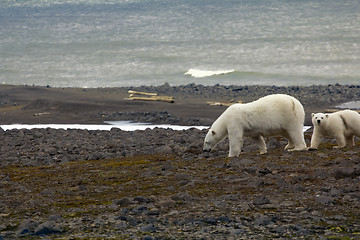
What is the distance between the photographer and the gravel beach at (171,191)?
713 centimetres

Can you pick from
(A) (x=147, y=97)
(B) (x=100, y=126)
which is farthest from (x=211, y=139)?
(A) (x=147, y=97)

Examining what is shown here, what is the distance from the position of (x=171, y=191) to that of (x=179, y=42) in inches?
2039

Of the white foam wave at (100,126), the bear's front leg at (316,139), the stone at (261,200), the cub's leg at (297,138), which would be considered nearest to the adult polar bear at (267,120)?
the cub's leg at (297,138)

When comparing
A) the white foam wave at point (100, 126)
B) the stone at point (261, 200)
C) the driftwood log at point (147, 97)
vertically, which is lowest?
the white foam wave at point (100, 126)

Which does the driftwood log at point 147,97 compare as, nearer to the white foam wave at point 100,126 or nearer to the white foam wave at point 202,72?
the white foam wave at point 100,126

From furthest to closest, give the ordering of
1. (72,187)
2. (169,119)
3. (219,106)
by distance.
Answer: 1. (219,106)
2. (169,119)
3. (72,187)

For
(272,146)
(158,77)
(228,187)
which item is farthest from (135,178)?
(158,77)

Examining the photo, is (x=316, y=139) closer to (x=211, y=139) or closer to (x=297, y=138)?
(x=297, y=138)

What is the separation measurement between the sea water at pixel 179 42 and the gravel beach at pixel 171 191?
30088 mm

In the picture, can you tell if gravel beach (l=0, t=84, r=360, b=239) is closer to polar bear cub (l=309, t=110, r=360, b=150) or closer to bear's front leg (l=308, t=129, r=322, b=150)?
polar bear cub (l=309, t=110, r=360, b=150)

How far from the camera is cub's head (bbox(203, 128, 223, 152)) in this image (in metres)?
13.4

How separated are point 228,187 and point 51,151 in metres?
7.22

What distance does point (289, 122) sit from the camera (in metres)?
12.7

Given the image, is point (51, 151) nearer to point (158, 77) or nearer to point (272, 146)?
point (272, 146)
